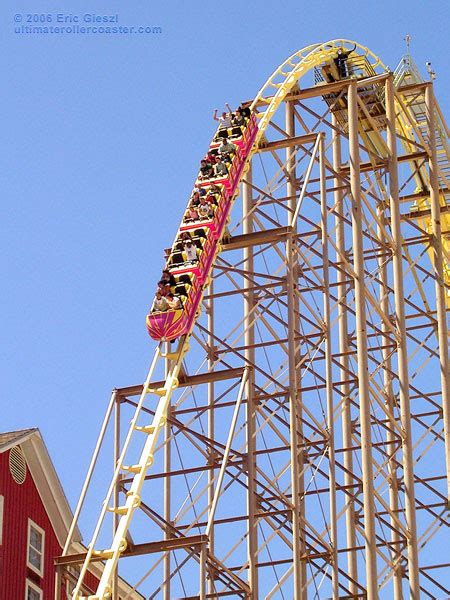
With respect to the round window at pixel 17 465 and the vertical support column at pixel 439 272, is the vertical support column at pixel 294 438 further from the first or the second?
the round window at pixel 17 465

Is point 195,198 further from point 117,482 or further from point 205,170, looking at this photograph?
point 117,482

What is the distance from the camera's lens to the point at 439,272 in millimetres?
42719

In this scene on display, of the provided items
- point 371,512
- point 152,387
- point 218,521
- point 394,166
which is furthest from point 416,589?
point 394,166

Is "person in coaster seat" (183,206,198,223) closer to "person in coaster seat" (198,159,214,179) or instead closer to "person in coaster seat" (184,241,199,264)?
"person in coaster seat" (184,241,199,264)

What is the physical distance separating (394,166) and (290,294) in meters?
8.02

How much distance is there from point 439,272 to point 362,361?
6.48 m

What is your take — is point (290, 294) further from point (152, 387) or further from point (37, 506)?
point (37, 506)

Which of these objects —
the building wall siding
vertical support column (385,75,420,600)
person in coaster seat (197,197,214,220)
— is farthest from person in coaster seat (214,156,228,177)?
the building wall siding

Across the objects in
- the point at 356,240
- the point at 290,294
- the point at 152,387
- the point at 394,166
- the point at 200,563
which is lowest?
the point at 200,563

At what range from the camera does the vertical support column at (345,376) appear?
130ft

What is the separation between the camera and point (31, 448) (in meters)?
37.7

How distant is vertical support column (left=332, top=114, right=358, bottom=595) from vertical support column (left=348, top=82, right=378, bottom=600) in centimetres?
123

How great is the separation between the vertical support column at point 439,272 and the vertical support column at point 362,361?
4.13 meters

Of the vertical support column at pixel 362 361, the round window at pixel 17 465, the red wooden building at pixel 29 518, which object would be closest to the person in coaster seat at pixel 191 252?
the vertical support column at pixel 362 361
